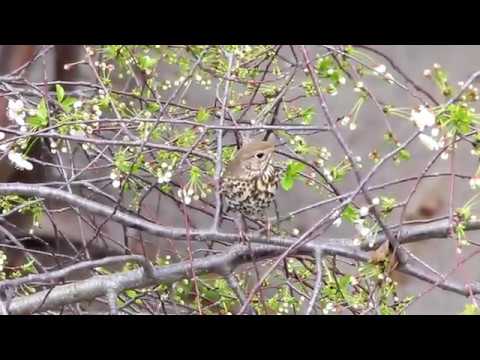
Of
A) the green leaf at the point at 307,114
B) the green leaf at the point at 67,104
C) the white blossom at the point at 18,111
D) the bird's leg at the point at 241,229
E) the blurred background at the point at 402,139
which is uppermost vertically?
the blurred background at the point at 402,139

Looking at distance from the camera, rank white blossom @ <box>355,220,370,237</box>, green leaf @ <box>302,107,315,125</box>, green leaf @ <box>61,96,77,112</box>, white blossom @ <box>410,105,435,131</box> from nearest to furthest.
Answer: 1. white blossom @ <box>410,105,435,131</box>
2. white blossom @ <box>355,220,370,237</box>
3. green leaf @ <box>61,96,77,112</box>
4. green leaf @ <box>302,107,315,125</box>

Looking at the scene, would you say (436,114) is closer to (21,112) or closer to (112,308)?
(112,308)

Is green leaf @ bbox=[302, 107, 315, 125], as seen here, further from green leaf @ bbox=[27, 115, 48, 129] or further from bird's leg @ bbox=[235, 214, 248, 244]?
green leaf @ bbox=[27, 115, 48, 129]

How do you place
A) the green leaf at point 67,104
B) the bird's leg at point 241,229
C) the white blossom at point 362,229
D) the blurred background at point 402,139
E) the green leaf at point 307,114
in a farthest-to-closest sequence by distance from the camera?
1. the blurred background at point 402,139
2. the green leaf at point 307,114
3. the green leaf at point 67,104
4. the bird's leg at point 241,229
5. the white blossom at point 362,229

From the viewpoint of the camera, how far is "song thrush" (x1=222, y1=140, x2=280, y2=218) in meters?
1.88

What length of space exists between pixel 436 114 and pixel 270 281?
1.07m

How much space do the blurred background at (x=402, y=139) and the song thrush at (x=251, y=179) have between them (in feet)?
2.74

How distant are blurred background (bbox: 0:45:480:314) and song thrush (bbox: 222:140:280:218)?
835 millimetres

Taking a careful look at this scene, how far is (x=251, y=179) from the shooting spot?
73.7 inches

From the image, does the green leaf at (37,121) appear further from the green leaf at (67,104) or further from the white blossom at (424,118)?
the white blossom at (424,118)

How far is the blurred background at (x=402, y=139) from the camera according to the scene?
111 inches

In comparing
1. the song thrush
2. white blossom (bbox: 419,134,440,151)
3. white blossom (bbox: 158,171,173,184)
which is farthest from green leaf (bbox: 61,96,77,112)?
white blossom (bbox: 419,134,440,151)

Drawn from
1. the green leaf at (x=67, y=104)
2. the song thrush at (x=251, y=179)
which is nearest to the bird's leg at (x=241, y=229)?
the song thrush at (x=251, y=179)

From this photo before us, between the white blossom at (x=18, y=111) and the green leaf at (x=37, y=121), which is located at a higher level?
the white blossom at (x=18, y=111)
